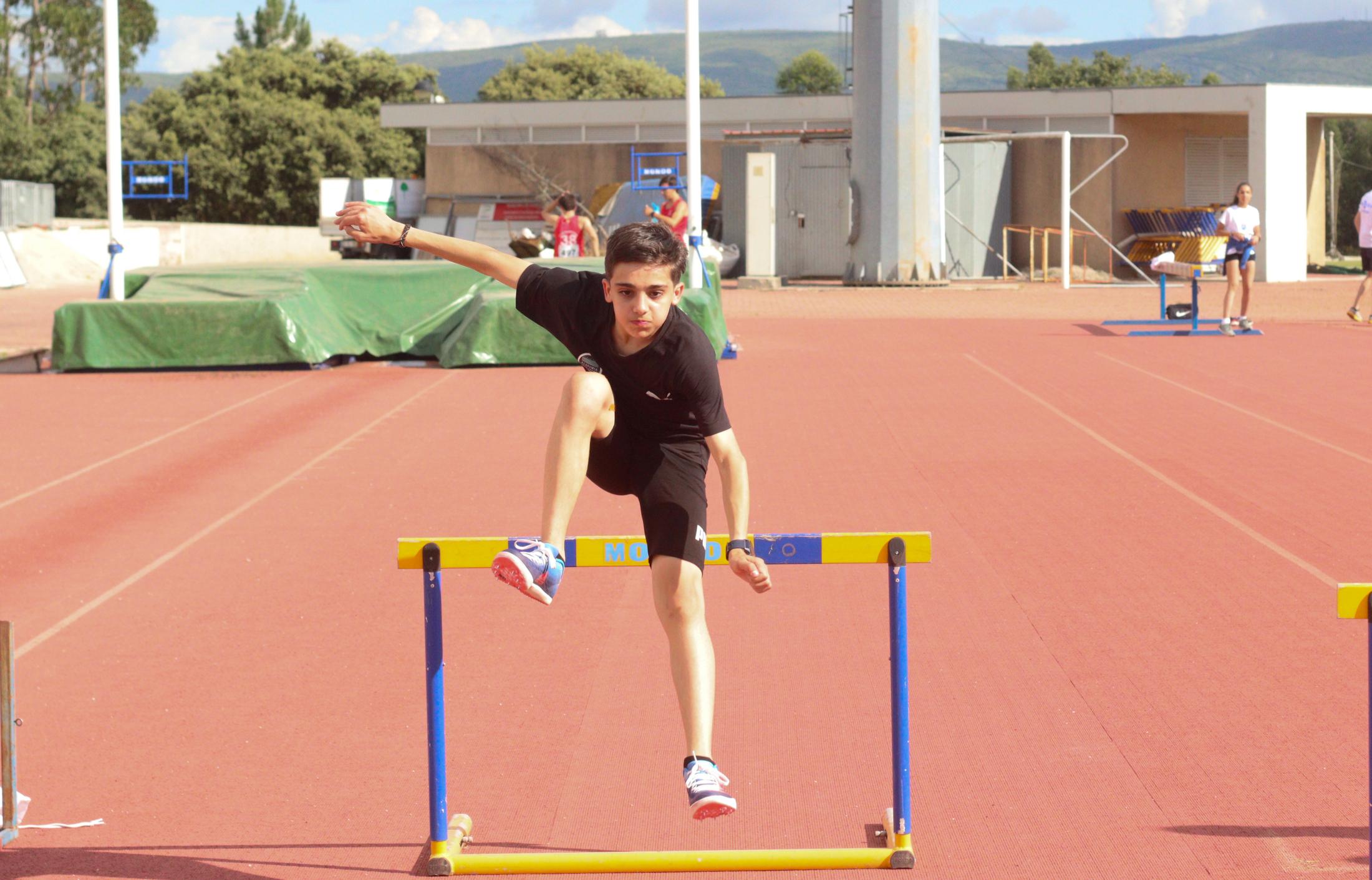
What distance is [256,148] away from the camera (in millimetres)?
65938

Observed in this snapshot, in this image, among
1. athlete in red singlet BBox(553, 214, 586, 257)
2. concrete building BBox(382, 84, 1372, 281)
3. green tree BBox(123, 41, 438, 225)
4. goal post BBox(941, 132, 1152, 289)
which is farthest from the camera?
green tree BBox(123, 41, 438, 225)

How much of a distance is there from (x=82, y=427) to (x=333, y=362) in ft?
17.0

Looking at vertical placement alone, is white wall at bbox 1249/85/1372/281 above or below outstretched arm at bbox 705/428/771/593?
above

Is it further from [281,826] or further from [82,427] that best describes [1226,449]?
[82,427]

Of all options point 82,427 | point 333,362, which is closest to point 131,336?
point 333,362

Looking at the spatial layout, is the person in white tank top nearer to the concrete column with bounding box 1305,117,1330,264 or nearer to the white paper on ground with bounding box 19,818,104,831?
the white paper on ground with bounding box 19,818,104,831

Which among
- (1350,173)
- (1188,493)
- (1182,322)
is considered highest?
(1350,173)

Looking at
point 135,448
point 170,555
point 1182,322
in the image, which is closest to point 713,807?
point 170,555

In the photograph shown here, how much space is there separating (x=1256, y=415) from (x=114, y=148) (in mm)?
12666

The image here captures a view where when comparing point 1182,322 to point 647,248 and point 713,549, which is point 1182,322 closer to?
point 713,549

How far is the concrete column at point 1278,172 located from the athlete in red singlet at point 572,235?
1911cm

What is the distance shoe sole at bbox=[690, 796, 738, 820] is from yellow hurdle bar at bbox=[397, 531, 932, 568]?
647 millimetres

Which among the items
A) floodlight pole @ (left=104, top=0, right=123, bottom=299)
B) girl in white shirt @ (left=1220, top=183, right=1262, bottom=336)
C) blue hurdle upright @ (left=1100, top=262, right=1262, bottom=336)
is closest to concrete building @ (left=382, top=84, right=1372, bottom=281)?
blue hurdle upright @ (left=1100, top=262, right=1262, bottom=336)

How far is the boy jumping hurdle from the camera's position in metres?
4.04
